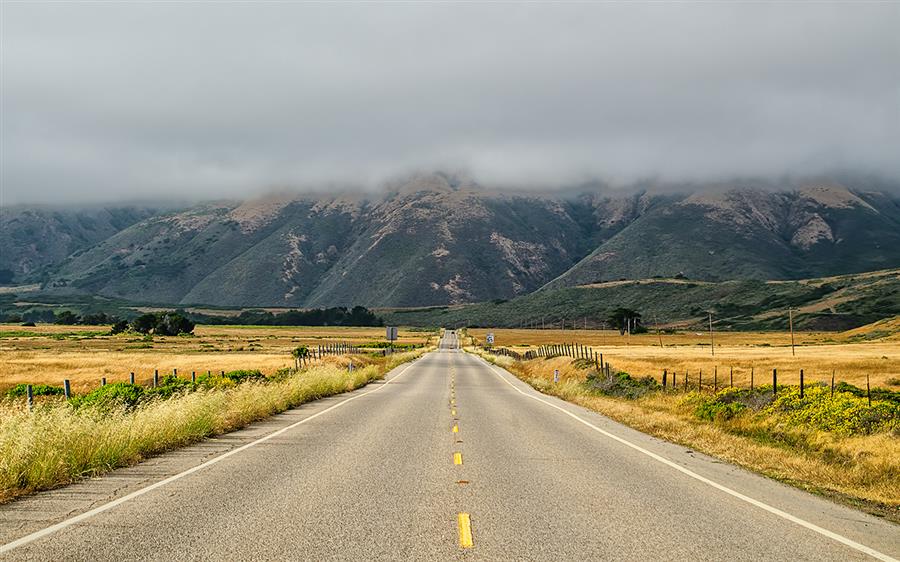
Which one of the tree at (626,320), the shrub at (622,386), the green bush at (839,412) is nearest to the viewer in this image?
the green bush at (839,412)

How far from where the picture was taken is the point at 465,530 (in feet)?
26.0

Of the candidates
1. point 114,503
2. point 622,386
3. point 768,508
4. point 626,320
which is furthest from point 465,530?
point 626,320

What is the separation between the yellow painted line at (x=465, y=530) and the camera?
7.38m

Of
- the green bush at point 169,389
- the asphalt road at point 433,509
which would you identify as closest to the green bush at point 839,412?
the asphalt road at point 433,509

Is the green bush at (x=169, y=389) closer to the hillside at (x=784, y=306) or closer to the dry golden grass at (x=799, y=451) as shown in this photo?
the dry golden grass at (x=799, y=451)

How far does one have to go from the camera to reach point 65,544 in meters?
7.20

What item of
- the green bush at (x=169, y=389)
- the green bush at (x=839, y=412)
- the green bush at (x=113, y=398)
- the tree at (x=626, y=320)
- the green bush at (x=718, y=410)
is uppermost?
the green bush at (x=113, y=398)

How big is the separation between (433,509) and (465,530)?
114 centimetres

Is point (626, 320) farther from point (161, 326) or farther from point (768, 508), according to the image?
point (768, 508)

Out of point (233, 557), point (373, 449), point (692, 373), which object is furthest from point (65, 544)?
point (692, 373)

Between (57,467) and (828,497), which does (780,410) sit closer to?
(828,497)

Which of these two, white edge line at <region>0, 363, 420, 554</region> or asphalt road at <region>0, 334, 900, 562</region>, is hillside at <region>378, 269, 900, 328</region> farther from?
white edge line at <region>0, 363, 420, 554</region>

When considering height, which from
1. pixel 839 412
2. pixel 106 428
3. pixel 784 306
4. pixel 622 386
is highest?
pixel 106 428

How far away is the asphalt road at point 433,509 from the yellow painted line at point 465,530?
1.4 inches
